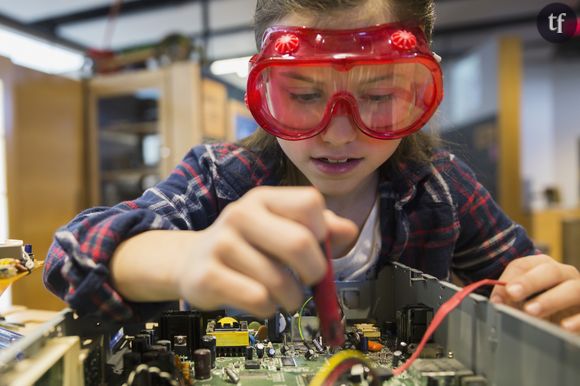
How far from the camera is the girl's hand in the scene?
1.62ft

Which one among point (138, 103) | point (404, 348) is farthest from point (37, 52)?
point (404, 348)

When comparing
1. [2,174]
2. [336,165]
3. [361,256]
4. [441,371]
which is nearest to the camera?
[441,371]

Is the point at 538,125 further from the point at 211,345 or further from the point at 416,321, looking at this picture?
the point at 211,345

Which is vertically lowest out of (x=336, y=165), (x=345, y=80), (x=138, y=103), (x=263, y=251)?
(x=263, y=251)

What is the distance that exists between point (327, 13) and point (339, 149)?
0.84 ft

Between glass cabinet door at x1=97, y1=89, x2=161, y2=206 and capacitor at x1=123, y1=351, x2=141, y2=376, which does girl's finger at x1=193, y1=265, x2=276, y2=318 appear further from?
glass cabinet door at x1=97, y1=89, x2=161, y2=206

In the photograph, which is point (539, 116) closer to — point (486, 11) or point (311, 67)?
point (486, 11)

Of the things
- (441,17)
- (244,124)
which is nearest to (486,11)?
(441,17)

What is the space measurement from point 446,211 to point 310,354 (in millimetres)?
583

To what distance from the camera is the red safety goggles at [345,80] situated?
2.77 feet

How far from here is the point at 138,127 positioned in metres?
3.99

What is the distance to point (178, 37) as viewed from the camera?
3.53m

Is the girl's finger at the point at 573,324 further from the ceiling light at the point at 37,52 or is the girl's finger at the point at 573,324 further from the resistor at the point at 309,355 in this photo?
the ceiling light at the point at 37,52

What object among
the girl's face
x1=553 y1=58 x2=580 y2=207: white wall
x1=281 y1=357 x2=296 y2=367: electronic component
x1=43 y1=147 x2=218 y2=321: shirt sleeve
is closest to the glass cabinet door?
the girl's face
